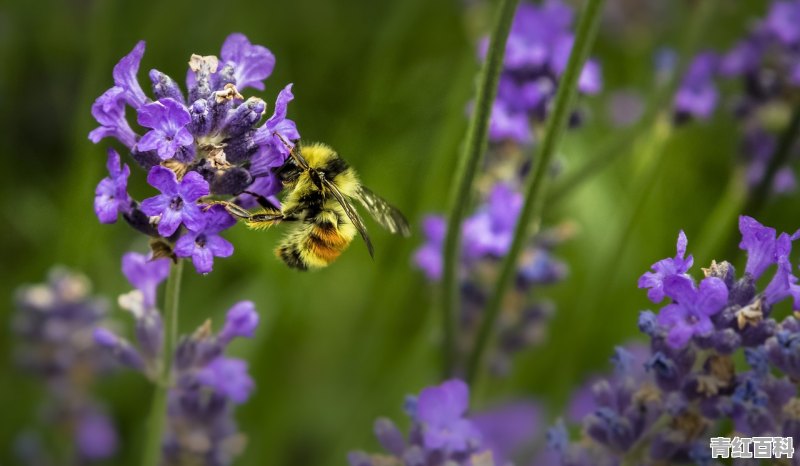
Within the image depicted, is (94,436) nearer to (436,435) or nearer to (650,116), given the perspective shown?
(436,435)

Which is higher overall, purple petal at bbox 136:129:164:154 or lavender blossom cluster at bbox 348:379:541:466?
purple petal at bbox 136:129:164:154

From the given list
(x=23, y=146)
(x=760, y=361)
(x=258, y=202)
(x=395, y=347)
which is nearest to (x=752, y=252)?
(x=760, y=361)

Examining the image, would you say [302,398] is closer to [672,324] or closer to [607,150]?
[607,150]

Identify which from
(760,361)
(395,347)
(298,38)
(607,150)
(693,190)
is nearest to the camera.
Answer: (760,361)

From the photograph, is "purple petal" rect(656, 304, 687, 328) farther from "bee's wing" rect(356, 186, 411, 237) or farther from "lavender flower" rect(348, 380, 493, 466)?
"bee's wing" rect(356, 186, 411, 237)

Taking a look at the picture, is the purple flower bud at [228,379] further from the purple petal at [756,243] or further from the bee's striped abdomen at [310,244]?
the purple petal at [756,243]

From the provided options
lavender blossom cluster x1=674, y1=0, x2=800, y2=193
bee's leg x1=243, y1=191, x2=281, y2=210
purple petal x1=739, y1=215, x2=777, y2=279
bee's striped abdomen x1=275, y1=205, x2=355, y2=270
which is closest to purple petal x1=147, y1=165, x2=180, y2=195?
bee's leg x1=243, y1=191, x2=281, y2=210
